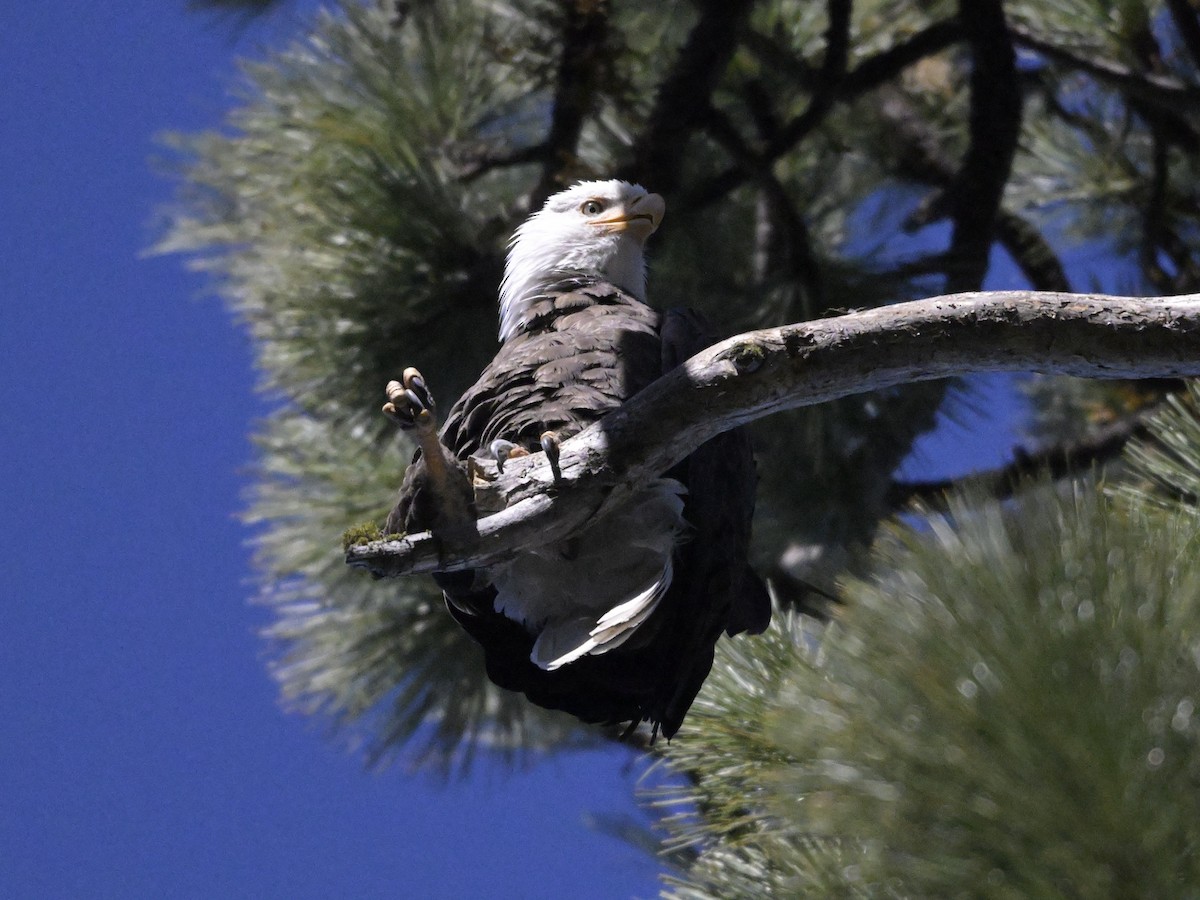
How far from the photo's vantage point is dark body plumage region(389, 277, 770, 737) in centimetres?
204

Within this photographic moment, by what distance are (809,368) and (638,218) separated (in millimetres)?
1228

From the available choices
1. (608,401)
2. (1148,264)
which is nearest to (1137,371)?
(608,401)

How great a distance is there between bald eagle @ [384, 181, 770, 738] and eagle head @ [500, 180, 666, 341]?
1.53ft

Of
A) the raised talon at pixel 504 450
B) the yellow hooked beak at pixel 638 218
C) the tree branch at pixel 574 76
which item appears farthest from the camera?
the tree branch at pixel 574 76

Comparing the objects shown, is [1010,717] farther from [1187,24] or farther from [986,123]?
[1187,24]

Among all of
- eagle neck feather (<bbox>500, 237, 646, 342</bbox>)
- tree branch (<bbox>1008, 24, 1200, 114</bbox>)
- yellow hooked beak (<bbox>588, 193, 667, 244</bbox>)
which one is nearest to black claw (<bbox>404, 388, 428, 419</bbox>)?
eagle neck feather (<bbox>500, 237, 646, 342</bbox>)

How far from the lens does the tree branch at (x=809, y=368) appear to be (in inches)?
67.4

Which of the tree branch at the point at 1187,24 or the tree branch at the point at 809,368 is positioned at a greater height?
the tree branch at the point at 1187,24

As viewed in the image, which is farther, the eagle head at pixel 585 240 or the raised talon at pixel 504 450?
the eagle head at pixel 585 240

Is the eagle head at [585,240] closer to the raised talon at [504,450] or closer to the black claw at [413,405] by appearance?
the raised talon at [504,450]

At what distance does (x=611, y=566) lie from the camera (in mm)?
2123

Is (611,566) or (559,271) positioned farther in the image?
(559,271)

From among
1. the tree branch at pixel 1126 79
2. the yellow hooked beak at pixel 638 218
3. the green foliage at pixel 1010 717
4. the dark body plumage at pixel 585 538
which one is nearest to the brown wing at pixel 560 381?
the dark body plumage at pixel 585 538

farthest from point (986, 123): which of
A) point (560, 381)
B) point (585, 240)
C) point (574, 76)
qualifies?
point (560, 381)
